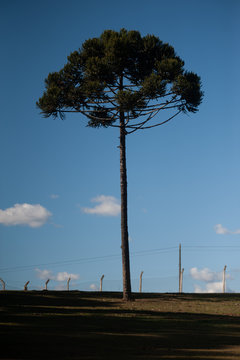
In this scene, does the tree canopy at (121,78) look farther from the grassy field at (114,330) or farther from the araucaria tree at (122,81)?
the grassy field at (114,330)

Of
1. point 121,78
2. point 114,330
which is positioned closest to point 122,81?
point 121,78

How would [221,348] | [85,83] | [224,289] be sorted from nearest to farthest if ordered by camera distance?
1. [221,348]
2. [85,83]
3. [224,289]

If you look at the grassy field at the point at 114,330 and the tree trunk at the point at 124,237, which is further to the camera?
the tree trunk at the point at 124,237

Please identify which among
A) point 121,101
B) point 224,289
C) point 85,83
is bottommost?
point 224,289

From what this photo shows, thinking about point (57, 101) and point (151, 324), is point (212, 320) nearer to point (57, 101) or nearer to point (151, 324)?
point (151, 324)

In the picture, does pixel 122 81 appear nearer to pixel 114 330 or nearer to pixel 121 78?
pixel 121 78

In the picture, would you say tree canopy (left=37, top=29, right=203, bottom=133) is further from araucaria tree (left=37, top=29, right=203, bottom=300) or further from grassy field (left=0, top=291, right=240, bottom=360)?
grassy field (left=0, top=291, right=240, bottom=360)

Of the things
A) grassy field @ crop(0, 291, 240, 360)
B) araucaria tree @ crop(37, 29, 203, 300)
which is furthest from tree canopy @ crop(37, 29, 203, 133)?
grassy field @ crop(0, 291, 240, 360)

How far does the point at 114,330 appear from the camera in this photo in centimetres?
1132

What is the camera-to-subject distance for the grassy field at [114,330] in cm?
816

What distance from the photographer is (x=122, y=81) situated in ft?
78.9

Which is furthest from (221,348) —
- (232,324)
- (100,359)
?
(232,324)

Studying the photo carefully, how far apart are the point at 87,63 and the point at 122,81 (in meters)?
2.34

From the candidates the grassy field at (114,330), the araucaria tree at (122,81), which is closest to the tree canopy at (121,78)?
the araucaria tree at (122,81)
